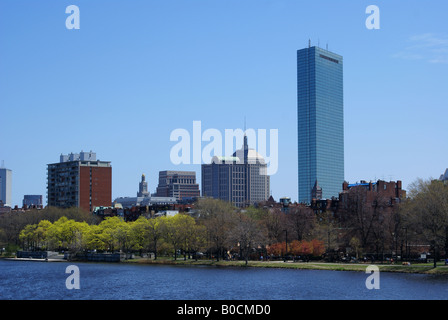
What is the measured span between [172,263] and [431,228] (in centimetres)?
5536

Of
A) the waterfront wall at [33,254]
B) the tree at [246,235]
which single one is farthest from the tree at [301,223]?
the waterfront wall at [33,254]

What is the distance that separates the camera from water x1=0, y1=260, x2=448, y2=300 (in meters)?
72.4

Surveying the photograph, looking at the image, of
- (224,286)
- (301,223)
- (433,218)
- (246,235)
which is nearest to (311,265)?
(246,235)

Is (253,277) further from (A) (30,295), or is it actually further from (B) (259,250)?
(B) (259,250)

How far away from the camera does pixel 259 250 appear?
142 m

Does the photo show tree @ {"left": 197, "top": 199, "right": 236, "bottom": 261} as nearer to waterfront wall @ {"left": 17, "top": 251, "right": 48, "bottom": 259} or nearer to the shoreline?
the shoreline

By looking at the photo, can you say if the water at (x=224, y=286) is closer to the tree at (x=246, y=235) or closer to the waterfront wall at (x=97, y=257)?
the tree at (x=246, y=235)

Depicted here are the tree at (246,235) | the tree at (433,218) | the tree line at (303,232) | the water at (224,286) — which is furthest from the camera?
the tree at (246,235)

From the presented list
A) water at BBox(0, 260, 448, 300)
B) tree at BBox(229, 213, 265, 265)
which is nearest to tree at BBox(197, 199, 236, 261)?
tree at BBox(229, 213, 265, 265)

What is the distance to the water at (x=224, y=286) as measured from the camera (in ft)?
238

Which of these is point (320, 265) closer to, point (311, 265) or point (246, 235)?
point (311, 265)

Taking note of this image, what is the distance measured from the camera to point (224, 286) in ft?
274

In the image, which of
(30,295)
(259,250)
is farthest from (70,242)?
(30,295)
